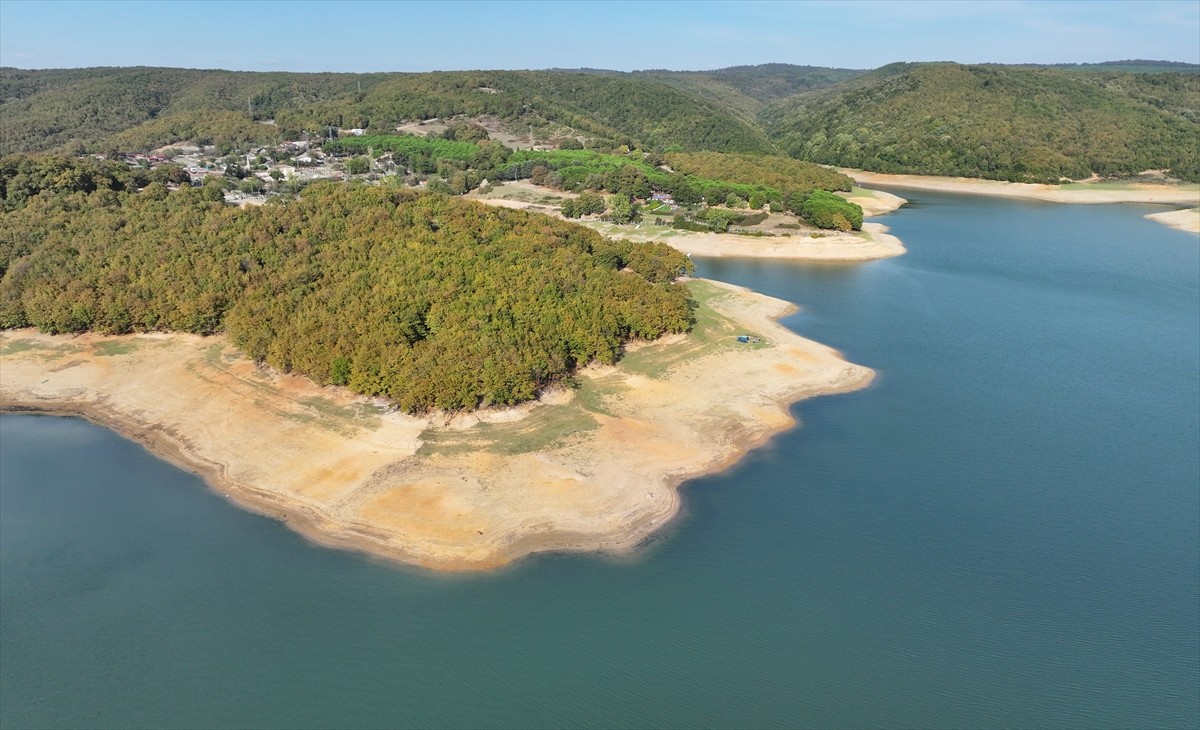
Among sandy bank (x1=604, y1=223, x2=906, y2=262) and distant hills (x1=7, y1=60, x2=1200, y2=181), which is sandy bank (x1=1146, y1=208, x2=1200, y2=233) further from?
sandy bank (x1=604, y1=223, x2=906, y2=262)

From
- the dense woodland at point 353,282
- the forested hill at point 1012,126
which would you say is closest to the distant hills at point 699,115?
the forested hill at point 1012,126

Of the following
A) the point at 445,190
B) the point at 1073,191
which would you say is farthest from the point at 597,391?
the point at 1073,191

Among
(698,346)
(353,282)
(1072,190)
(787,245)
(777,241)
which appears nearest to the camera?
(353,282)

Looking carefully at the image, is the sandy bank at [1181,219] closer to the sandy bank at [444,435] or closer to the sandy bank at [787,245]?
the sandy bank at [787,245]

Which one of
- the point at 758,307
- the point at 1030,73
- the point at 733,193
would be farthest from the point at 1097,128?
the point at 758,307

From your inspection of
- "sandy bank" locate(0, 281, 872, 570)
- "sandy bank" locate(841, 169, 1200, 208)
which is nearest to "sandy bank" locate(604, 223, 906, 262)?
"sandy bank" locate(0, 281, 872, 570)

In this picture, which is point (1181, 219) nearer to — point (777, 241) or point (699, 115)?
point (777, 241)

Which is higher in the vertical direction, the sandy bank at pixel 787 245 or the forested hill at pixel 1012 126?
the forested hill at pixel 1012 126
